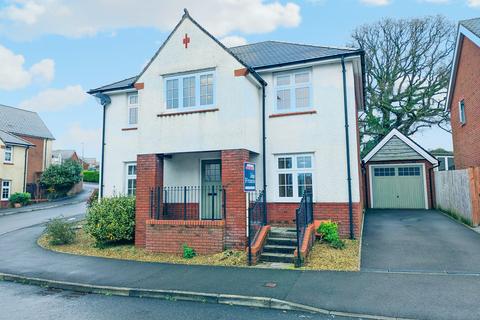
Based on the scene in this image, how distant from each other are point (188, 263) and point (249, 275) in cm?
202

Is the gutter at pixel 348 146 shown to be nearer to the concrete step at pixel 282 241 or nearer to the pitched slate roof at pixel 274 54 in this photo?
the pitched slate roof at pixel 274 54

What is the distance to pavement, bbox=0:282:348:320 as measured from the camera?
17.5ft

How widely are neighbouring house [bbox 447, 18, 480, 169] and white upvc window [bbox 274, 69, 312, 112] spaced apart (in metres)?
7.72

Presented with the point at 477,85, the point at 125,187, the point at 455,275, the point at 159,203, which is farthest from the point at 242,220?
the point at 477,85

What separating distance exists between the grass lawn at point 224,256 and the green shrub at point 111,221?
359 mm

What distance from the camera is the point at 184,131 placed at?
400 inches

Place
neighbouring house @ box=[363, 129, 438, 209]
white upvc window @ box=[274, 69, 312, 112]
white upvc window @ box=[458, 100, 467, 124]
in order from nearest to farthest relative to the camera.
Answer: white upvc window @ box=[274, 69, 312, 112]
white upvc window @ box=[458, 100, 467, 124]
neighbouring house @ box=[363, 129, 438, 209]

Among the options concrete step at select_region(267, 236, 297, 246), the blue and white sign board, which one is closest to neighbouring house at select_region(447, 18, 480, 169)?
concrete step at select_region(267, 236, 297, 246)

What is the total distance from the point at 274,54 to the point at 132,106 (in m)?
6.14

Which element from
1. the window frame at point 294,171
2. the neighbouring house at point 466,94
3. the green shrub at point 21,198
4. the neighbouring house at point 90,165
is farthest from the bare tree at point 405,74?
the neighbouring house at point 90,165

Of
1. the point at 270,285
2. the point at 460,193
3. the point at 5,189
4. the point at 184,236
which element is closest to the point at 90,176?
the point at 5,189

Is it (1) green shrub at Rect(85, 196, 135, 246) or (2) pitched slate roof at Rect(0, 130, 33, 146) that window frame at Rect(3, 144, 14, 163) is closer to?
(2) pitched slate roof at Rect(0, 130, 33, 146)

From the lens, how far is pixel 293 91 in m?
11.2

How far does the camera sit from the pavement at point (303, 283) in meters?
5.34
